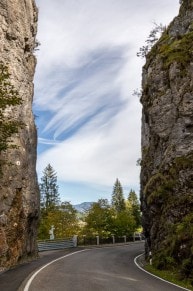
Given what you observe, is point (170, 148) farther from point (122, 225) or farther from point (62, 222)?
point (62, 222)

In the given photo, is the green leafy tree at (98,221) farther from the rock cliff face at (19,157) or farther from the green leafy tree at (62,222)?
the rock cliff face at (19,157)

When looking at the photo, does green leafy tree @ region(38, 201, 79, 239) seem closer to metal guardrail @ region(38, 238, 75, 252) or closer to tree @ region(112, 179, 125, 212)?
metal guardrail @ region(38, 238, 75, 252)

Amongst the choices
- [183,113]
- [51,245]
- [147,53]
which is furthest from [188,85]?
[51,245]

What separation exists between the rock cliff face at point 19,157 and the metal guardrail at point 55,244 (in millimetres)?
7561

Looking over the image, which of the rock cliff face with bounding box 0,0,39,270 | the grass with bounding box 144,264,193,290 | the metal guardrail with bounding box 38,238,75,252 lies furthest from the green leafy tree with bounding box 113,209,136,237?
the grass with bounding box 144,264,193,290

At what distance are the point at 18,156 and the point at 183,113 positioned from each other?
12.9 meters

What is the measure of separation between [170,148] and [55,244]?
19.3 metres

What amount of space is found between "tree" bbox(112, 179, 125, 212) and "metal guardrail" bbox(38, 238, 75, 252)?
193 feet

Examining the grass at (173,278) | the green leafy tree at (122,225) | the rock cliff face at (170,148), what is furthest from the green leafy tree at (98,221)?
the grass at (173,278)

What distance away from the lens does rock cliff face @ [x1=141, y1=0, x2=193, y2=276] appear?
2160cm

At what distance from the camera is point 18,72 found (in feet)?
100

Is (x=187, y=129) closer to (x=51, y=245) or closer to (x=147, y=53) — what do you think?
(x=147, y=53)

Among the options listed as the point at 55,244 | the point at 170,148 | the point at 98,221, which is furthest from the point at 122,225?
the point at 170,148

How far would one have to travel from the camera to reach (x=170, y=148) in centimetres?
2808
